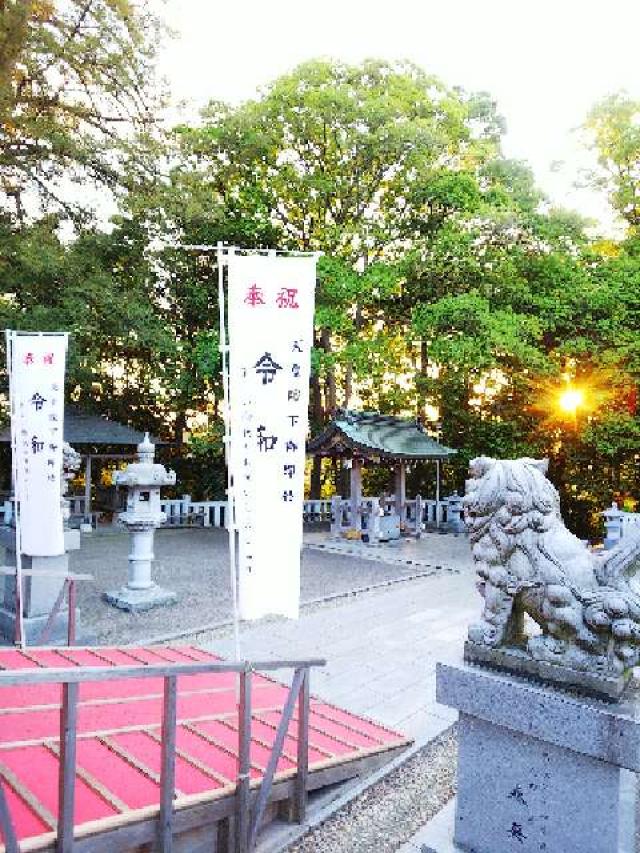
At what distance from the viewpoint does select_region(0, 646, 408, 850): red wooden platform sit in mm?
3461

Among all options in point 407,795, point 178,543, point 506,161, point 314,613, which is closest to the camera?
point 407,795

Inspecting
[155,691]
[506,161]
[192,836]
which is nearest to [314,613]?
[155,691]

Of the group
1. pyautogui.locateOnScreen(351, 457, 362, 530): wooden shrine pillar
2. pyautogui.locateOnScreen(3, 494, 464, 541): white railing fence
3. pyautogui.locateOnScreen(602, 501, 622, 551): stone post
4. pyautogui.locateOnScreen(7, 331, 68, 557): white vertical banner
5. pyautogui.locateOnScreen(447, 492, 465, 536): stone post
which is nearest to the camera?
pyautogui.locateOnScreen(7, 331, 68, 557): white vertical banner

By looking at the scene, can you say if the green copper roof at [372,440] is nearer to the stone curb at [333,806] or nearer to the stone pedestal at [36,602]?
the stone pedestal at [36,602]

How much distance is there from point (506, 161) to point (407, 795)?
63.3ft

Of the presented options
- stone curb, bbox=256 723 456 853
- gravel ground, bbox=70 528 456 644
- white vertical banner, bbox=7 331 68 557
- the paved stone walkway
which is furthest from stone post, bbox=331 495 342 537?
→ stone curb, bbox=256 723 456 853

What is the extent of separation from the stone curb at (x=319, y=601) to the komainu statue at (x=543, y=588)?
5480 millimetres

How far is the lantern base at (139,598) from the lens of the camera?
9672 millimetres

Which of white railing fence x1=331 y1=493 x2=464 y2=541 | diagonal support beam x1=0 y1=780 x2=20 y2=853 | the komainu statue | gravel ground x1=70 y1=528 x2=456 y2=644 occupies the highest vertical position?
the komainu statue

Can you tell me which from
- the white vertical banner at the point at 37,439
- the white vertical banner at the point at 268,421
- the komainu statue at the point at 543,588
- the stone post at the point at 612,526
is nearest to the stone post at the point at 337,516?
the stone post at the point at 612,526

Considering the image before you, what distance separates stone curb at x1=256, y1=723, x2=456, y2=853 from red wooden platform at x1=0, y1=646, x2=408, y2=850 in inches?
4.8

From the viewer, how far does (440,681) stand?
3699mm

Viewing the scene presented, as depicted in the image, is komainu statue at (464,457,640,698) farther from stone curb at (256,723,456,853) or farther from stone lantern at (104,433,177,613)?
stone lantern at (104,433,177,613)

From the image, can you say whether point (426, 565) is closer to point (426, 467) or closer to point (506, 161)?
point (426, 467)
